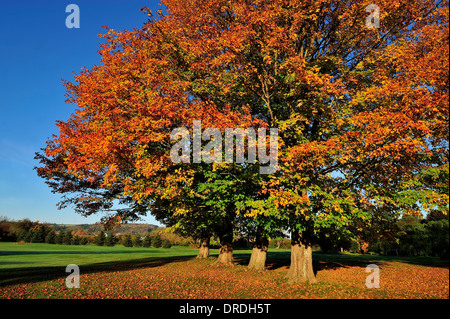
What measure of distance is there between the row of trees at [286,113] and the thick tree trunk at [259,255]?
522cm

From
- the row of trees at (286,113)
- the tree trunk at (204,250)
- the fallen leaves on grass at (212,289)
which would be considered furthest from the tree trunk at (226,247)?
the tree trunk at (204,250)

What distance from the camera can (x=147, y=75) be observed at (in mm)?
16453

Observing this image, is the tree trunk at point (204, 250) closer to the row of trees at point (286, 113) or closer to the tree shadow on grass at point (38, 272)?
the tree shadow on grass at point (38, 272)

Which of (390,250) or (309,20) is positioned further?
(390,250)

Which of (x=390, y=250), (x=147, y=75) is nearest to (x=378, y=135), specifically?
(x=147, y=75)

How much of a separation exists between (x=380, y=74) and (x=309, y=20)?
489 centimetres

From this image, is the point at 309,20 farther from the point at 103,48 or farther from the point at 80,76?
the point at 80,76

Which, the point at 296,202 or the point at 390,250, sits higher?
the point at 296,202

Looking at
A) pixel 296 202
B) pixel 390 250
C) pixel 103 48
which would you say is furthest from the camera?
pixel 390 250

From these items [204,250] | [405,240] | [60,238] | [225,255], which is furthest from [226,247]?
[60,238]

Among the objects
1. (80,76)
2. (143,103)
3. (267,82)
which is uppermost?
(80,76)

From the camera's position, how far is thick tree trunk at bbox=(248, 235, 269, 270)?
70.1 feet

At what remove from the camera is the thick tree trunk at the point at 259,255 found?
2136 cm

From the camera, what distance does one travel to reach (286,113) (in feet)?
52.3
